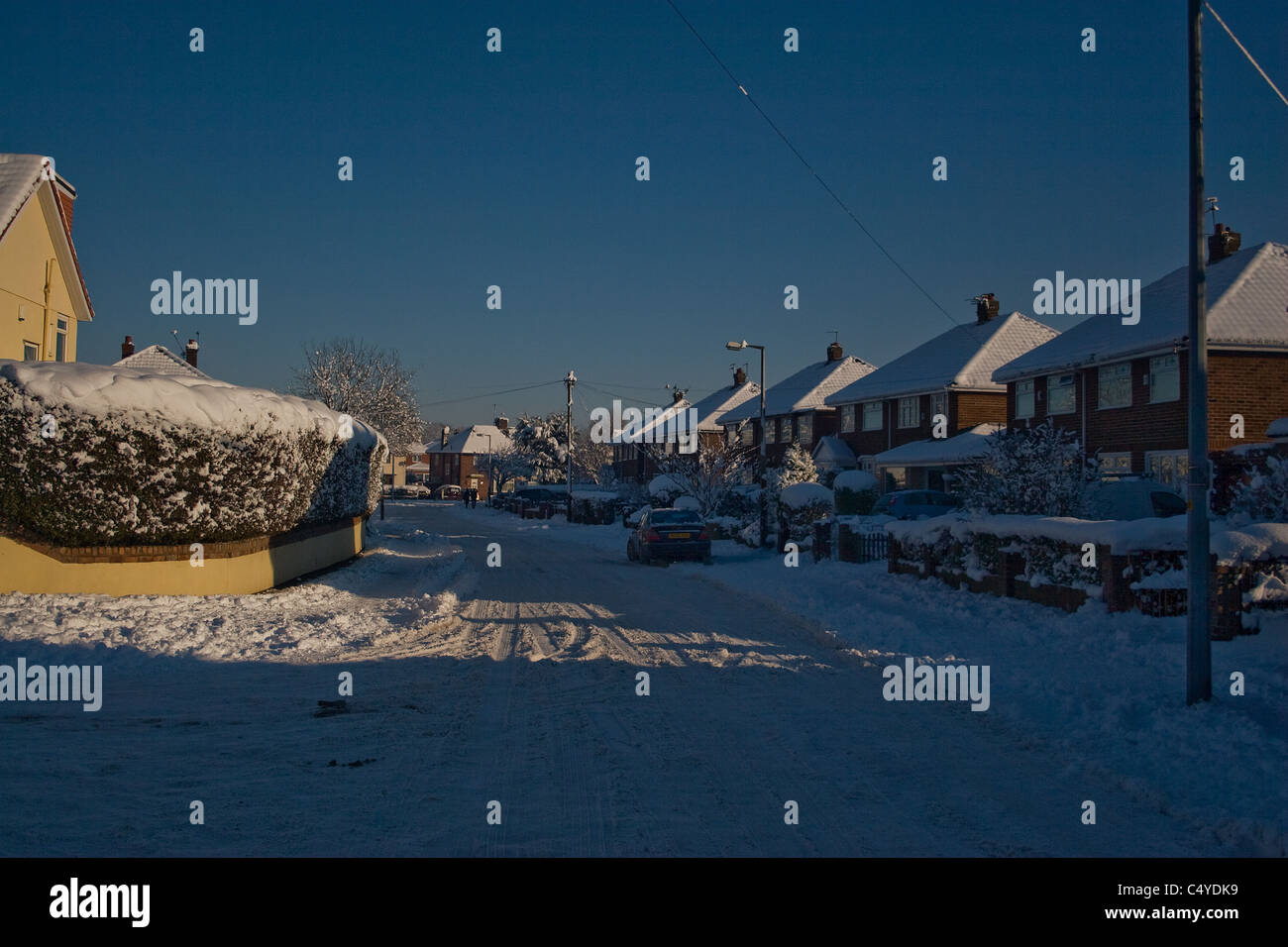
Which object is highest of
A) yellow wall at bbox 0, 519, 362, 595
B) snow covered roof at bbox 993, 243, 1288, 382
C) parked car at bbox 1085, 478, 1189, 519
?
snow covered roof at bbox 993, 243, 1288, 382

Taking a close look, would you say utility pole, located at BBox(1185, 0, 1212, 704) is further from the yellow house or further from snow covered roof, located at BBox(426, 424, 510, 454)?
snow covered roof, located at BBox(426, 424, 510, 454)

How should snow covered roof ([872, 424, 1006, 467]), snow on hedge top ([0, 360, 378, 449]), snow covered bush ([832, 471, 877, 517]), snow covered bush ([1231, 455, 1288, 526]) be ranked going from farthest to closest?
1. snow covered bush ([832, 471, 877, 517])
2. snow covered roof ([872, 424, 1006, 467])
3. snow covered bush ([1231, 455, 1288, 526])
4. snow on hedge top ([0, 360, 378, 449])

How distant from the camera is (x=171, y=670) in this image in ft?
33.8

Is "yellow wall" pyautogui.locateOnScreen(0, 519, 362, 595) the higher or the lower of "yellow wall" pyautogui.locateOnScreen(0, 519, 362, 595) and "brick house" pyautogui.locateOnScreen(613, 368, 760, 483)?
the lower

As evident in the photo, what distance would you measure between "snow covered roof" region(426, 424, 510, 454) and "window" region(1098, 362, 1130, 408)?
92.7 meters

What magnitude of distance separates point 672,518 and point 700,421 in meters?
44.2

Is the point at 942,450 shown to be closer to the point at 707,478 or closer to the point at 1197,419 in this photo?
the point at 707,478

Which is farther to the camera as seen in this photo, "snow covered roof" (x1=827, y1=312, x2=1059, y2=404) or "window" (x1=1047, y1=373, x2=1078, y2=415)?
"snow covered roof" (x1=827, y1=312, x2=1059, y2=404)

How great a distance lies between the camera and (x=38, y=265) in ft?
73.3

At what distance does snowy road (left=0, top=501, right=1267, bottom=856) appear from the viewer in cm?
534

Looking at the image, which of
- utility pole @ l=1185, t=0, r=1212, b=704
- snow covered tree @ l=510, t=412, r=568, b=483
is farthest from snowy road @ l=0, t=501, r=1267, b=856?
snow covered tree @ l=510, t=412, r=568, b=483

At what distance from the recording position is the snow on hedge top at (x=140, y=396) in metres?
12.5

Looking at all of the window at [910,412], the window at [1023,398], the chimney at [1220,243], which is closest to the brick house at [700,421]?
the window at [910,412]

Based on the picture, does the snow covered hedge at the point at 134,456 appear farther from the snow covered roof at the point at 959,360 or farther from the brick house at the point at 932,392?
the snow covered roof at the point at 959,360
